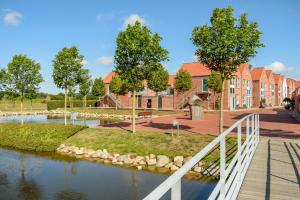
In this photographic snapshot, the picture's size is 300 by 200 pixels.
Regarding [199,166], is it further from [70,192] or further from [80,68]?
[80,68]

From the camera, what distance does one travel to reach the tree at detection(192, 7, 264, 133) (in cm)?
1611

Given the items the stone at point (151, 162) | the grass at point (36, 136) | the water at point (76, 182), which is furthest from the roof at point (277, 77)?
the water at point (76, 182)

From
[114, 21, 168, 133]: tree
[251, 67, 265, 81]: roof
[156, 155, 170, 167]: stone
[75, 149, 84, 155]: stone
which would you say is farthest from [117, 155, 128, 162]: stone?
[251, 67, 265, 81]: roof

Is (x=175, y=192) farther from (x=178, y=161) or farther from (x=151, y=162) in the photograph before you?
(x=151, y=162)

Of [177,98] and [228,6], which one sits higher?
[228,6]

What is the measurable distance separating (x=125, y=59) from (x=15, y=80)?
45.1 feet

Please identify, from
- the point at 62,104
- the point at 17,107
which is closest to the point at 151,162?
the point at 62,104

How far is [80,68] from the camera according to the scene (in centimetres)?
2595

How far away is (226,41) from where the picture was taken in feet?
52.4

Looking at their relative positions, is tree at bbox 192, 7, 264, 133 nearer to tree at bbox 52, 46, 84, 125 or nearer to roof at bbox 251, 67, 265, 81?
tree at bbox 52, 46, 84, 125

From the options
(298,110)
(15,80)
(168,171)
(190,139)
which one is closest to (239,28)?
(190,139)

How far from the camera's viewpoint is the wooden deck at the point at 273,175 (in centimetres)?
661

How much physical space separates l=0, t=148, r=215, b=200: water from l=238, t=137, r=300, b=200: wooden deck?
267 cm

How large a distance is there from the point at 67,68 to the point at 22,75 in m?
6.02
